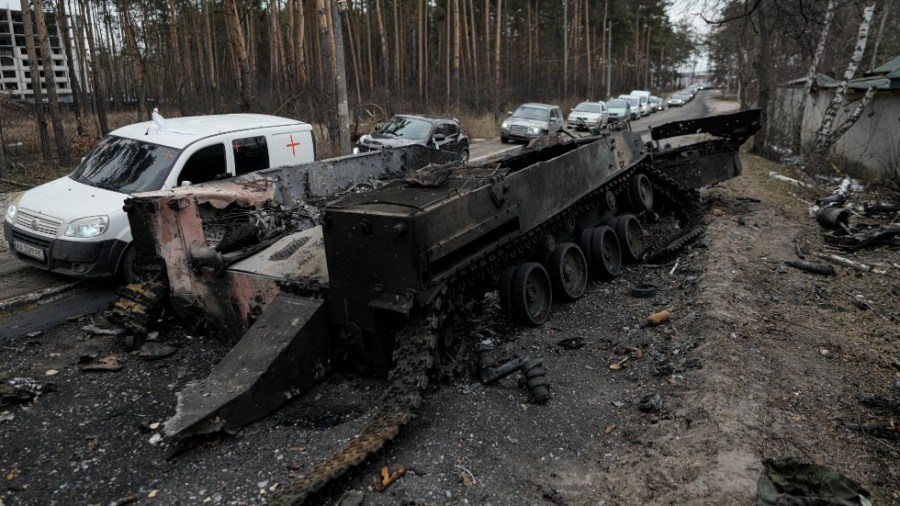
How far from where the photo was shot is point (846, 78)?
16.0 meters

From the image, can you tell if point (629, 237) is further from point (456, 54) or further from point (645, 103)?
point (645, 103)

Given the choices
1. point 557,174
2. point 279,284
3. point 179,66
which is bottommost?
point 279,284

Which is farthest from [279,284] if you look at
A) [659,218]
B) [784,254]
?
[659,218]

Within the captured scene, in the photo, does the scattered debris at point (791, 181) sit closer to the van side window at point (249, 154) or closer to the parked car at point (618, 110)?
the van side window at point (249, 154)

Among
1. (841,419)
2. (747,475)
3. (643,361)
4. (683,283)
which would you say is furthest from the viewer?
(683,283)

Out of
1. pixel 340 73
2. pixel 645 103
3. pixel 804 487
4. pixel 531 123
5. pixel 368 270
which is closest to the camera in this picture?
pixel 804 487

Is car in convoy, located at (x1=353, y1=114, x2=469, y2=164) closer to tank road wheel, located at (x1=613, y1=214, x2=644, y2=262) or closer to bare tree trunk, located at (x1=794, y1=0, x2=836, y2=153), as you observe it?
tank road wheel, located at (x1=613, y1=214, x2=644, y2=262)

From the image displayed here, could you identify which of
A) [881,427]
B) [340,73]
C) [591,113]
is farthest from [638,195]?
[591,113]

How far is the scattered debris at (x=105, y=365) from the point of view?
5871 mm

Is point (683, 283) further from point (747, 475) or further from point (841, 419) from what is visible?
point (747, 475)

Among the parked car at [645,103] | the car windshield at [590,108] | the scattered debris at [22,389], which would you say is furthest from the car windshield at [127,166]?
the parked car at [645,103]

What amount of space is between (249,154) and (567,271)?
484 cm

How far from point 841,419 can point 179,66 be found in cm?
3368

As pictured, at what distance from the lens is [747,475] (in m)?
3.97
